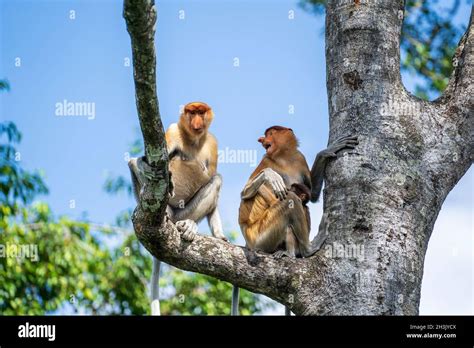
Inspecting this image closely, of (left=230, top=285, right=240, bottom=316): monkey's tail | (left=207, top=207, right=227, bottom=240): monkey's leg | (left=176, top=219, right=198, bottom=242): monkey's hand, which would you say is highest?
(left=207, top=207, right=227, bottom=240): monkey's leg

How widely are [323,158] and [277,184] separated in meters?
0.57

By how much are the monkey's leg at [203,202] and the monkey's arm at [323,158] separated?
786 mm

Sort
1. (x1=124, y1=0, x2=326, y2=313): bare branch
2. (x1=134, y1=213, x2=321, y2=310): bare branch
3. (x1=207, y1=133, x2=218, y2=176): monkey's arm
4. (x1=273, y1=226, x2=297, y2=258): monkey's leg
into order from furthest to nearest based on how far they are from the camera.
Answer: (x1=207, y1=133, x2=218, y2=176): monkey's arm → (x1=273, y1=226, x2=297, y2=258): monkey's leg → (x1=134, y1=213, x2=321, y2=310): bare branch → (x1=124, y1=0, x2=326, y2=313): bare branch

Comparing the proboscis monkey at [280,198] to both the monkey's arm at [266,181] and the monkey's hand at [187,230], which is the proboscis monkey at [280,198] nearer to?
the monkey's arm at [266,181]

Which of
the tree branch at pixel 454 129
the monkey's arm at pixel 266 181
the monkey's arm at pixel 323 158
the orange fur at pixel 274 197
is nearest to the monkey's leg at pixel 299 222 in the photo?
the orange fur at pixel 274 197

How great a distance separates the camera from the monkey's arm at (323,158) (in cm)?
408

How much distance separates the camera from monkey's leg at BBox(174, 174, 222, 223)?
18.0 feet

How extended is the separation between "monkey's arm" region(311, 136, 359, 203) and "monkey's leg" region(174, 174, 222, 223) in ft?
2.58

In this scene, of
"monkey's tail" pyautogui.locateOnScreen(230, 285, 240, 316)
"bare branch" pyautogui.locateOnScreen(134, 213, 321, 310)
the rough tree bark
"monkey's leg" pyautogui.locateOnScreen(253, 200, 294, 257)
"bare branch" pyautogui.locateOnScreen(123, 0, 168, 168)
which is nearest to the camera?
"bare branch" pyautogui.locateOnScreen(123, 0, 168, 168)

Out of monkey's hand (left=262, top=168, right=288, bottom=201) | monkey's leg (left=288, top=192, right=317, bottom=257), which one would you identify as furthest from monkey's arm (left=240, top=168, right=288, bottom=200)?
monkey's leg (left=288, top=192, right=317, bottom=257)

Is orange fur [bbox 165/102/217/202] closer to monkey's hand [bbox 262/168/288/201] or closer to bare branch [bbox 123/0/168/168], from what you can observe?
monkey's hand [bbox 262/168/288/201]

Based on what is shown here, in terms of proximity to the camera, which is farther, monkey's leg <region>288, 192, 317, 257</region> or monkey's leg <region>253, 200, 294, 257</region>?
monkey's leg <region>253, 200, 294, 257</region>

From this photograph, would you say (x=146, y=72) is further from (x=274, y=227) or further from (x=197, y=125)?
(x=197, y=125)

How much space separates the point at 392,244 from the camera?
3.77m
